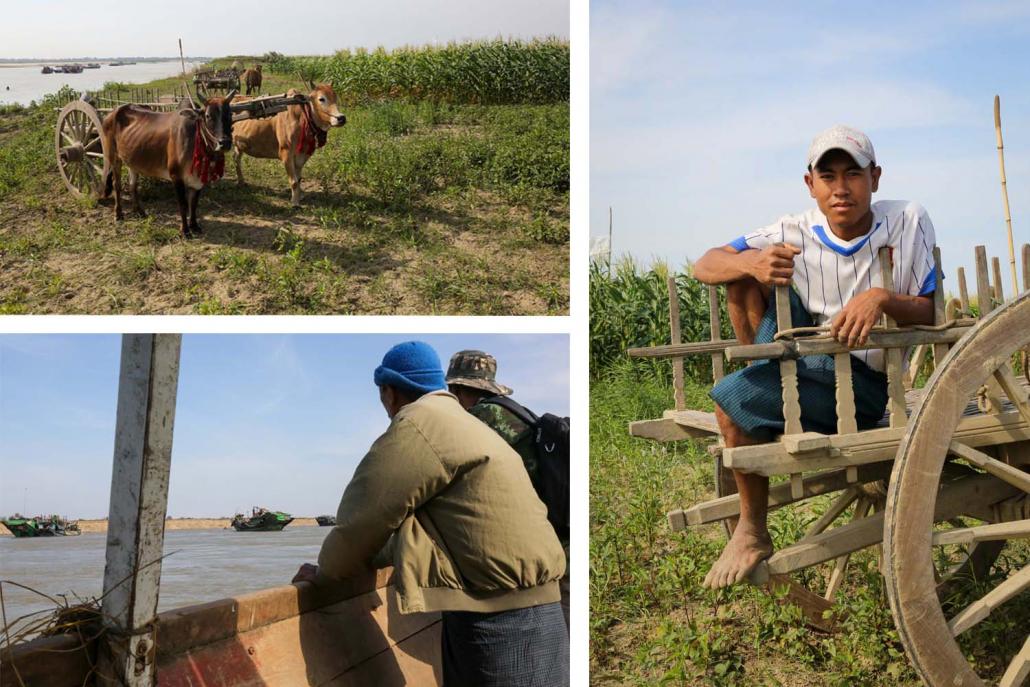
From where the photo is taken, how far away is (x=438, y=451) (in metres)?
3.03

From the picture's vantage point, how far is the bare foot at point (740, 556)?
10.2 ft

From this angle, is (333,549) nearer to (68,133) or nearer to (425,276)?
(425,276)

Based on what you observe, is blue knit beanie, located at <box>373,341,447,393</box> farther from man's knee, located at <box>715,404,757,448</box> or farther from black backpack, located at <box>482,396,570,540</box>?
man's knee, located at <box>715,404,757,448</box>

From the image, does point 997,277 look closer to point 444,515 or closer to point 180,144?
point 444,515

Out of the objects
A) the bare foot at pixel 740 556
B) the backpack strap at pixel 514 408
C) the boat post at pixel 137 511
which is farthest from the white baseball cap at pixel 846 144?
the boat post at pixel 137 511

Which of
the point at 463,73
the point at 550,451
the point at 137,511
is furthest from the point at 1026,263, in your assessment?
the point at 463,73

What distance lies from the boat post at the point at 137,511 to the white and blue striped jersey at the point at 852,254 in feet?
6.12

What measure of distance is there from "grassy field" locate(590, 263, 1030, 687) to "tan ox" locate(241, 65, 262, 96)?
303 centimetres

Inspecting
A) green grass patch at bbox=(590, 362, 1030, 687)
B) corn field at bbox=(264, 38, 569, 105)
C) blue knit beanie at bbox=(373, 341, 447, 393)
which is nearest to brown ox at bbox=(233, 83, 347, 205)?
corn field at bbox=(264, 38, 569, 105)

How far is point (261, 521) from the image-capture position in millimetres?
5699

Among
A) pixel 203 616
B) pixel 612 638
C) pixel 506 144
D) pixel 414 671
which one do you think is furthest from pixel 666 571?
pixel 506 144

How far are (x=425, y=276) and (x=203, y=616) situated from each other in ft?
8.19

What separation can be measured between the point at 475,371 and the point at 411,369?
71 centimetres

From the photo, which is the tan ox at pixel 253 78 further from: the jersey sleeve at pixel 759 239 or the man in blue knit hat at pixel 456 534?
the jersey sleeve at pixel 759 239
